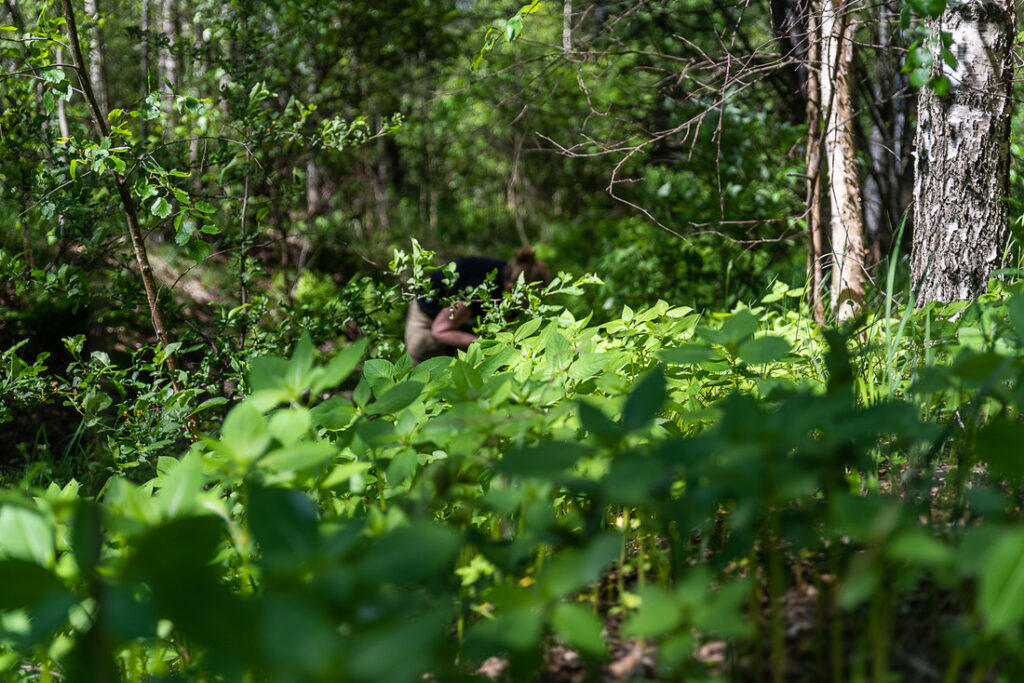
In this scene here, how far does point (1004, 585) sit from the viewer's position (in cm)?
66

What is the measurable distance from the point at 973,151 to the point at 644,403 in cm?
229

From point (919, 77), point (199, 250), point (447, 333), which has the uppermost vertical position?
point (919, 77)

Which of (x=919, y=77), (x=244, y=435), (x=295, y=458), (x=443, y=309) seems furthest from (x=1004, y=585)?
(x=443, y=309)

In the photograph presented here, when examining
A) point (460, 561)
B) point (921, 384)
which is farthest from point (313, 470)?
point (921, 384)

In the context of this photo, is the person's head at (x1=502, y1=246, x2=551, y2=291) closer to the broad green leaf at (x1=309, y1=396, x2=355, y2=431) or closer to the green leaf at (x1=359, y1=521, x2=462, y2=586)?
the broad green leaf at (x1=309, y1=396, x2=355, y2=431)

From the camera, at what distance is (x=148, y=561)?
724 millimetres

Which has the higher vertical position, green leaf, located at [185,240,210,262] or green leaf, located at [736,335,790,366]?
green leaf, located at [736,335,790,366]

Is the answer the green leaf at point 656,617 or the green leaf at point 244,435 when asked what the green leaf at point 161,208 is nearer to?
the green leaf at point 244,435

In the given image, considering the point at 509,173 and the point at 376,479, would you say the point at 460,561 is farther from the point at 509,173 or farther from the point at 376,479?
the point at 509,173

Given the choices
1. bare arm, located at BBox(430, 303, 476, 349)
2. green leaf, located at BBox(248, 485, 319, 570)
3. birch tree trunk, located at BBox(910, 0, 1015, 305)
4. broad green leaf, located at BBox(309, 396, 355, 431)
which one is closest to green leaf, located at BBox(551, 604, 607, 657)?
green leaf, located at BBox(248, 485, 319, 570)

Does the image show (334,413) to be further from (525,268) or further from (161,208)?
(525,268)

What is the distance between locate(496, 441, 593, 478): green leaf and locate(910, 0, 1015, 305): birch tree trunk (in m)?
2.15

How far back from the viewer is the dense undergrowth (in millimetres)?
708

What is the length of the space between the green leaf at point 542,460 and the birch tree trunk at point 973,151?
7.04ft
